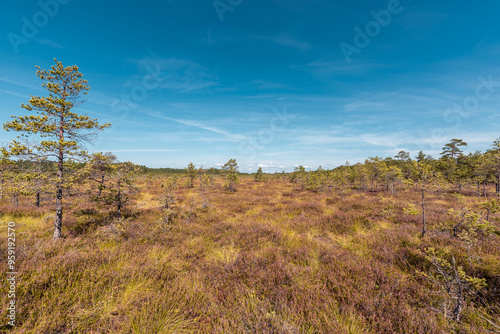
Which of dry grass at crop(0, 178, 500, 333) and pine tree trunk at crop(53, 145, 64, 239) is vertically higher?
pine tree trunk at crop(53, 145, 64, 239)

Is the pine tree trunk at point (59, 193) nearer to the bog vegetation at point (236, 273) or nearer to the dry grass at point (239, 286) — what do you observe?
the bog vegetation at point (236, 273)

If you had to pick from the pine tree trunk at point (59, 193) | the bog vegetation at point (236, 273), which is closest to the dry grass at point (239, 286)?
the bog vegetation at point (236, 273)

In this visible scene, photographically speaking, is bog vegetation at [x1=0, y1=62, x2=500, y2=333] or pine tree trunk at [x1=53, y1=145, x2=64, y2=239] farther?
pine tree trunk at [x1=53, y1=145, x2=64, y2=239]

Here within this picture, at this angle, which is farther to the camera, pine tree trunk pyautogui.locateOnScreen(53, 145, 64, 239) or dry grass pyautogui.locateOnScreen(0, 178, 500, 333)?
pine tree trunk pyautogui.locateOnScreen(53, 145, 64, 239)

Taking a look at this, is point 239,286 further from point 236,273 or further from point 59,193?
point 59,193

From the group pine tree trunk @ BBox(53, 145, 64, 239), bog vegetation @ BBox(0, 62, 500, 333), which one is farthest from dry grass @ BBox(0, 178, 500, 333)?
pine tree trunk @ BBox(53, 145, 64, 239)

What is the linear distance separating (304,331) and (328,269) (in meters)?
2.16

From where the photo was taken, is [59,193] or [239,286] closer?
[239,286]

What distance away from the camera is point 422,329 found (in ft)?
8.82

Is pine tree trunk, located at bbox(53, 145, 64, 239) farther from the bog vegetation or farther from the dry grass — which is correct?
the dry grass

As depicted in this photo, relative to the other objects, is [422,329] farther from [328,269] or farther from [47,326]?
[47,326]

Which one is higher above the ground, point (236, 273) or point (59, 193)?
point (59, 193)

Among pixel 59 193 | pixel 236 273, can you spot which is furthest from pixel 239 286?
pixel 59 193

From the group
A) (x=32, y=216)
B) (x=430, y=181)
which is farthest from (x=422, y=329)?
(x=32, y=216)
